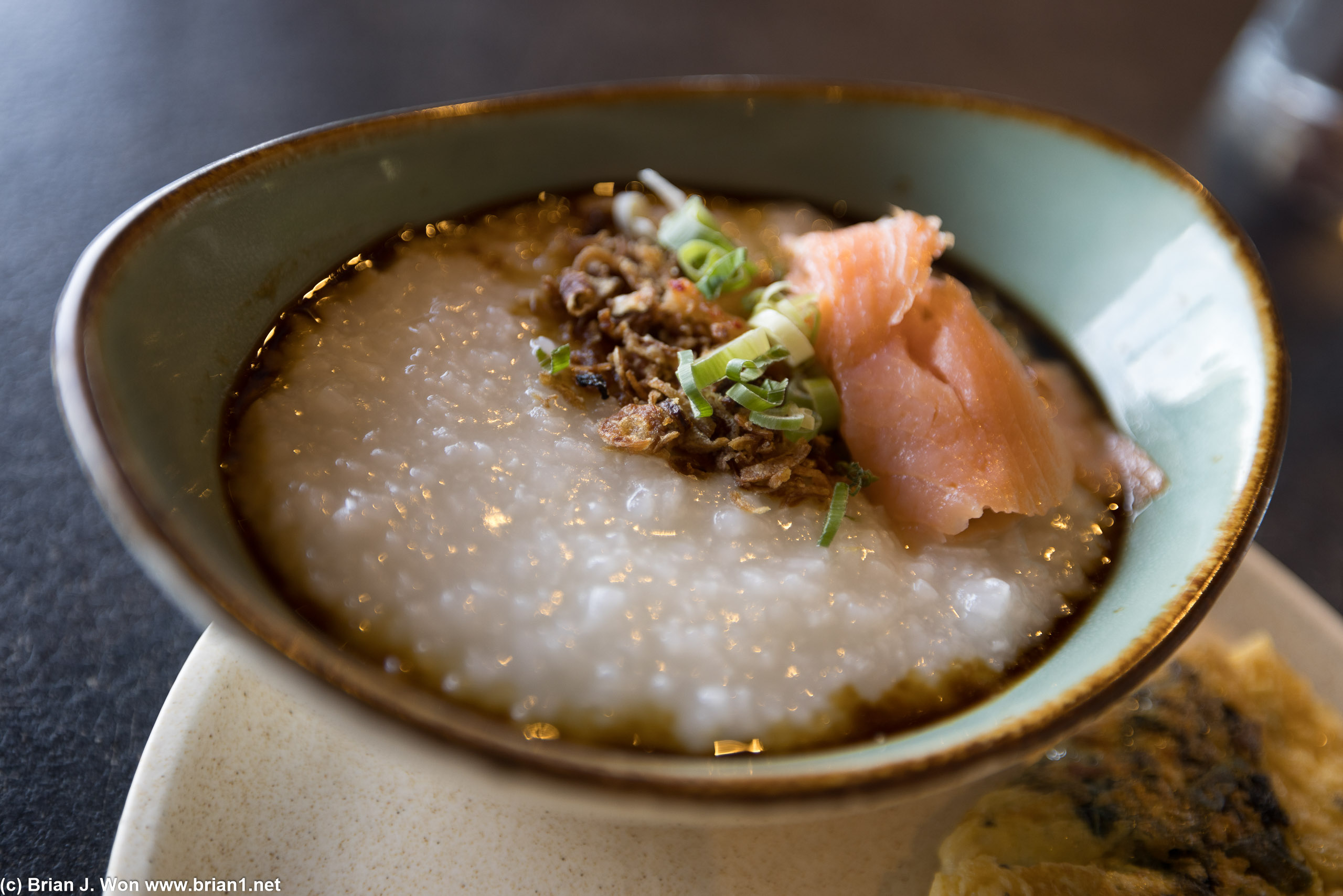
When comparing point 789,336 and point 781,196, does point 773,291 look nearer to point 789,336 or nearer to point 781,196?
point 789,336

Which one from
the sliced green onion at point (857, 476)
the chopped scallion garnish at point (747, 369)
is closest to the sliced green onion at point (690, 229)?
the chopped scallion garnish at point (747, 369)

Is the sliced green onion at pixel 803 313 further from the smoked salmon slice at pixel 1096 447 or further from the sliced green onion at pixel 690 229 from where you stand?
the smoked salmon slice at pixel 1096 447

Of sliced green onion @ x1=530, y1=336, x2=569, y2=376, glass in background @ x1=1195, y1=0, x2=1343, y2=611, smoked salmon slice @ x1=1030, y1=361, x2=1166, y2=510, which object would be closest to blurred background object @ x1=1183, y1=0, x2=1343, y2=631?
glass in background @ x1=1195, y1=0, x2=1343, y2=611

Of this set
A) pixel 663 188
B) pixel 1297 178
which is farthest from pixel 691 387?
pixel 1297 178

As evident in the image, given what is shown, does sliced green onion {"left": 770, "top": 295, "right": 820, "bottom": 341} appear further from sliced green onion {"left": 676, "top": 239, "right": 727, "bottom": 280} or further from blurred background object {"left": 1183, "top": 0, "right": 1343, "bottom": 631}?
blurred background object {"left": 1183, "top": 0, "right": 1343, "bottom": 631}

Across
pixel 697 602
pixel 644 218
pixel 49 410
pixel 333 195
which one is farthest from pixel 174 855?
pixel 644 218

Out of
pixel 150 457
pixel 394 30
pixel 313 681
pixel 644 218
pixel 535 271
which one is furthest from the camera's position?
pixel 394 30

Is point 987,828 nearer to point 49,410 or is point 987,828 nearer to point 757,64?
point 49,410

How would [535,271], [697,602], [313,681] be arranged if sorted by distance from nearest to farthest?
[313,681] → [697,602] → [535,271]
